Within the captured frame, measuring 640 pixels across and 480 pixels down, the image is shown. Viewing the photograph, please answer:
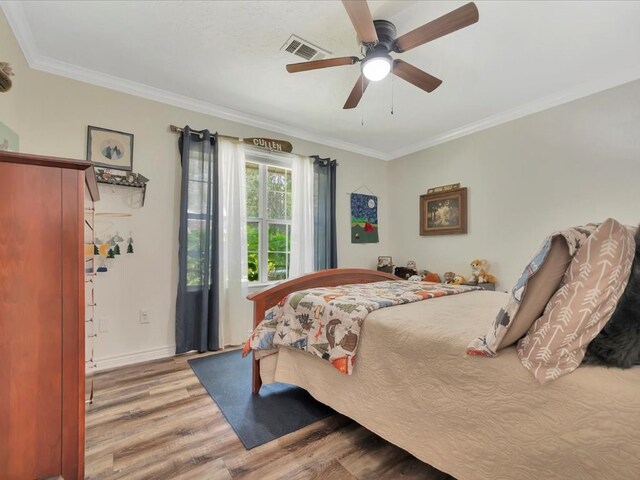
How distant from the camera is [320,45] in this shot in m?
2.22

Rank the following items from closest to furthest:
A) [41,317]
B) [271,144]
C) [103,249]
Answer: [41,317] < [103,249] < [271,144]

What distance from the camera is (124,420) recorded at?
180cm

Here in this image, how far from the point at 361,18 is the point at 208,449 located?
2.41 m

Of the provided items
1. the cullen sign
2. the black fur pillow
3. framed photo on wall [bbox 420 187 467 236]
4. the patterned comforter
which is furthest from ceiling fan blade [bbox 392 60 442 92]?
framed photo on wall [bbox 420 187 467 236]

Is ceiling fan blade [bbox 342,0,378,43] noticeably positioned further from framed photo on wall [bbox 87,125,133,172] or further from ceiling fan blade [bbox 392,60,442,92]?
framed photo on wall [bbox 87,125,133,172]

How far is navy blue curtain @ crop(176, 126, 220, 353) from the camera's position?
114 inches

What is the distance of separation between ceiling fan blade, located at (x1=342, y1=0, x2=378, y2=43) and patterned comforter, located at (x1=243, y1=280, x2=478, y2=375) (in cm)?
153

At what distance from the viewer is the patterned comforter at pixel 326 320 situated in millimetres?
1547

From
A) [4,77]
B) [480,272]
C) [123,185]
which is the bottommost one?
[480,272]

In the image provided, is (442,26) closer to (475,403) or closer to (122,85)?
(475,403)

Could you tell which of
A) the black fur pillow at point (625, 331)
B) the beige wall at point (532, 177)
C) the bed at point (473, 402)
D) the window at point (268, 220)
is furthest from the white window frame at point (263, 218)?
the black fur pillow at point (625, 331)

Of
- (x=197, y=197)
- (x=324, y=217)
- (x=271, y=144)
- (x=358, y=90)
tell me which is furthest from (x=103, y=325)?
(x=358, y=90)

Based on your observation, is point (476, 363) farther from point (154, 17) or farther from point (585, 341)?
point (154, 17)

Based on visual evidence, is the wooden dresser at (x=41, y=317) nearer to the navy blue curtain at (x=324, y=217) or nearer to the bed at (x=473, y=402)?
the bed at (x=473, y=402)
